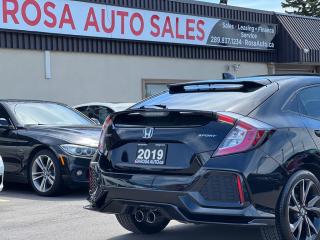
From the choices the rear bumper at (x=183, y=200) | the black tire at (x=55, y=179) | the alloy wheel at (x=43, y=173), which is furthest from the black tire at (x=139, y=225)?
the alloy wheel at (x=43, y=173)

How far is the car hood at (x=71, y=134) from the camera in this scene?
9.05 metres

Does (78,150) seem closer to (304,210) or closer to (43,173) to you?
(43,173)

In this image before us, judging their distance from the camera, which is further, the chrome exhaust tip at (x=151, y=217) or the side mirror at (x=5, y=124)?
the side mirror at (x=5, y=124)

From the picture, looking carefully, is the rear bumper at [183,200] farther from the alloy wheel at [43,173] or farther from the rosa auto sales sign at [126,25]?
the rosa auto sales sign at [126,25]

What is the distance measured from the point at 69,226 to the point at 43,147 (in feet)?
8.17

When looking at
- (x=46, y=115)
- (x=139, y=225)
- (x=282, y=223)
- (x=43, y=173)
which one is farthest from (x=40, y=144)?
(x=282, y=223)

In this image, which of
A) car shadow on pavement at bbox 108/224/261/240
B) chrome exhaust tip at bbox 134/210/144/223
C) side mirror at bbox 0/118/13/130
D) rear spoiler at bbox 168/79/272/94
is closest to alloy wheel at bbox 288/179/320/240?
car shadow on pavement at bbox 108/224/261/240

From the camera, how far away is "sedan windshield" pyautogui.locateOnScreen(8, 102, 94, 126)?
9.87 m

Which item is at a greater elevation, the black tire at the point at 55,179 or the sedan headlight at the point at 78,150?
the sedan headlight at the point at 78,150

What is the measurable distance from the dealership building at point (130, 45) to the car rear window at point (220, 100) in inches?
454

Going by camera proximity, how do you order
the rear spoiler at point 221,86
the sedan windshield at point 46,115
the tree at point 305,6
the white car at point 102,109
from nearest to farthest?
the rear spoiler at point 221,86 < the sedan windshield at point 46,115 < the white car at point 102,109 < the tree at point 305,6

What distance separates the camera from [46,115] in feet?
33.3

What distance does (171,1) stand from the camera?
20578 mm

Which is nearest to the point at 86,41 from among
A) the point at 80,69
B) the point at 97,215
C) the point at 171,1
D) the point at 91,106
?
the point at 80,69
